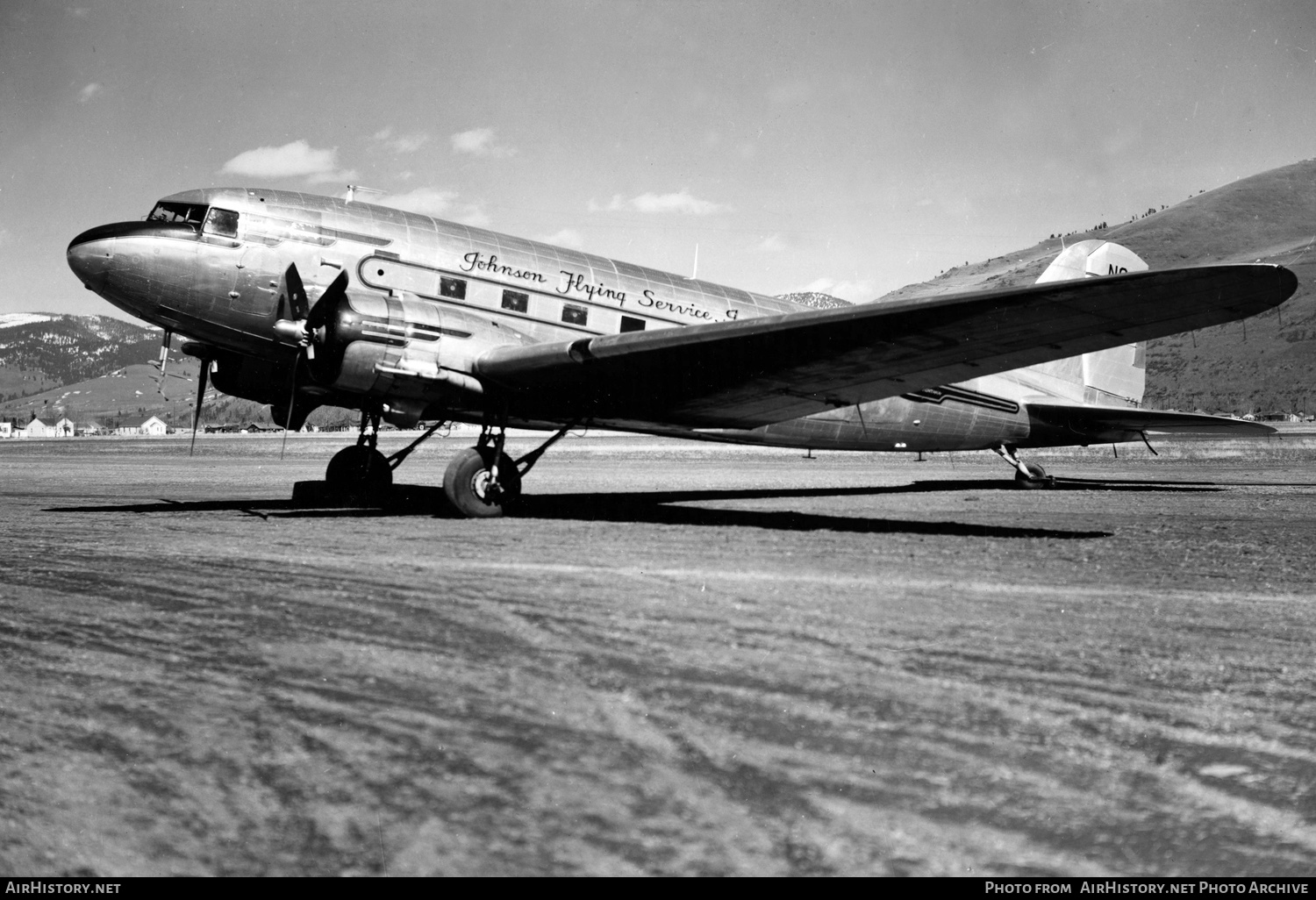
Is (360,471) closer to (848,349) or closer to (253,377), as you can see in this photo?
(253,377)

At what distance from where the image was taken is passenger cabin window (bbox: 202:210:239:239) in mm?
11648

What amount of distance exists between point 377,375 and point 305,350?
1.01 meters

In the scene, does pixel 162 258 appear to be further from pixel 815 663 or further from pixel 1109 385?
pixel 1109 385

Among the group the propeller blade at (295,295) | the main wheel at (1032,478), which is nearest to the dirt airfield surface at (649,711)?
the propeller blade at (295,295)

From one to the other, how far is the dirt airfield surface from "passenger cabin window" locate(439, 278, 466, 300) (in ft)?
16.5

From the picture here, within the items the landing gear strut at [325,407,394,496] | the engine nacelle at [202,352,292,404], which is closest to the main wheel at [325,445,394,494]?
the landing gear strut at [325,407,394,496]

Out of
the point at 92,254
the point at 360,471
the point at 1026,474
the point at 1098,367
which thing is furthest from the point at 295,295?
the point at 1098,367

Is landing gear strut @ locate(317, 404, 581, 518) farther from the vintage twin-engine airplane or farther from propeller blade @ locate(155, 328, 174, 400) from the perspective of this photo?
propeller blade @ locate(155, 328, 174, 400)

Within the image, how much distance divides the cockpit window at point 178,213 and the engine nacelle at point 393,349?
2.53 m

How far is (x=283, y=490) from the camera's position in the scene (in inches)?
661

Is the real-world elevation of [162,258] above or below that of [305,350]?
above

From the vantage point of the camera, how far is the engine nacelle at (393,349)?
10.6 m
